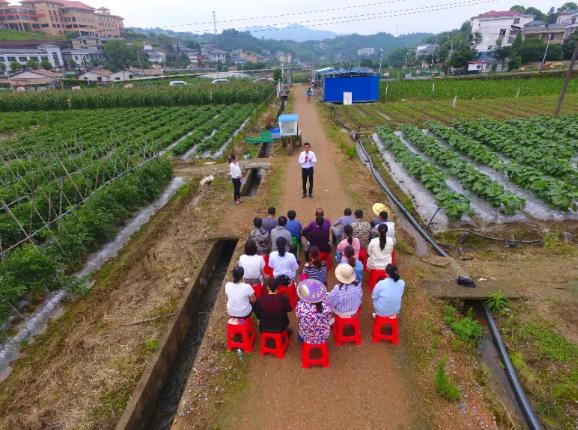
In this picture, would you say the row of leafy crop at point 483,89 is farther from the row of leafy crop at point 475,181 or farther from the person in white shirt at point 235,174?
the person in white shirt at point 235,174

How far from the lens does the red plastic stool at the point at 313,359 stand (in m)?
5.57

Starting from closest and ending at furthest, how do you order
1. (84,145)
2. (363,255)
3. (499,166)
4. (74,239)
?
1. (363,255)
2. (74,239)
3. (499,166)
4. (84,145)

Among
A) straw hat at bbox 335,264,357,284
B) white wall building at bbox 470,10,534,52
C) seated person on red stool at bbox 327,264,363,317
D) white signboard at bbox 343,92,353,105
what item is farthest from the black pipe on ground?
white wall building at bbox 470,10,534,52

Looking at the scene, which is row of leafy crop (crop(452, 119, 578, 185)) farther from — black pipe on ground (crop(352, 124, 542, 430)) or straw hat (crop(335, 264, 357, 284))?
straw hat (crop(335, 264, 357, 284))

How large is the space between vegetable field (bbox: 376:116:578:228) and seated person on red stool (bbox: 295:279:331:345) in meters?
6.93

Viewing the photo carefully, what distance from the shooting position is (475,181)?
40.4 feet

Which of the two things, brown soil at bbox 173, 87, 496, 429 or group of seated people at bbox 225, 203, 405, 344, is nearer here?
brown soil at bbox 173, 87, 496, 429

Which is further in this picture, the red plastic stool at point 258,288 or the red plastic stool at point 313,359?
the red plastic stool at point 258,288

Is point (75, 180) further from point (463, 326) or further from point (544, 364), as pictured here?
point (544, 364)

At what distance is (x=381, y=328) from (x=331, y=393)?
1514mm

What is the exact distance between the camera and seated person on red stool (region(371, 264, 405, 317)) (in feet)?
18.0

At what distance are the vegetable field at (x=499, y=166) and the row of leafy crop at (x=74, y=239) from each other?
10.4 m

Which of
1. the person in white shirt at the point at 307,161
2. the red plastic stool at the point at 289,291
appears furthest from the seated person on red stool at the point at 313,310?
the person in white shirt at the point at 307,161

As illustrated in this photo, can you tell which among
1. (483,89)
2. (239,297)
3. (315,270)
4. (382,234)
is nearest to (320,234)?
(315,270)
